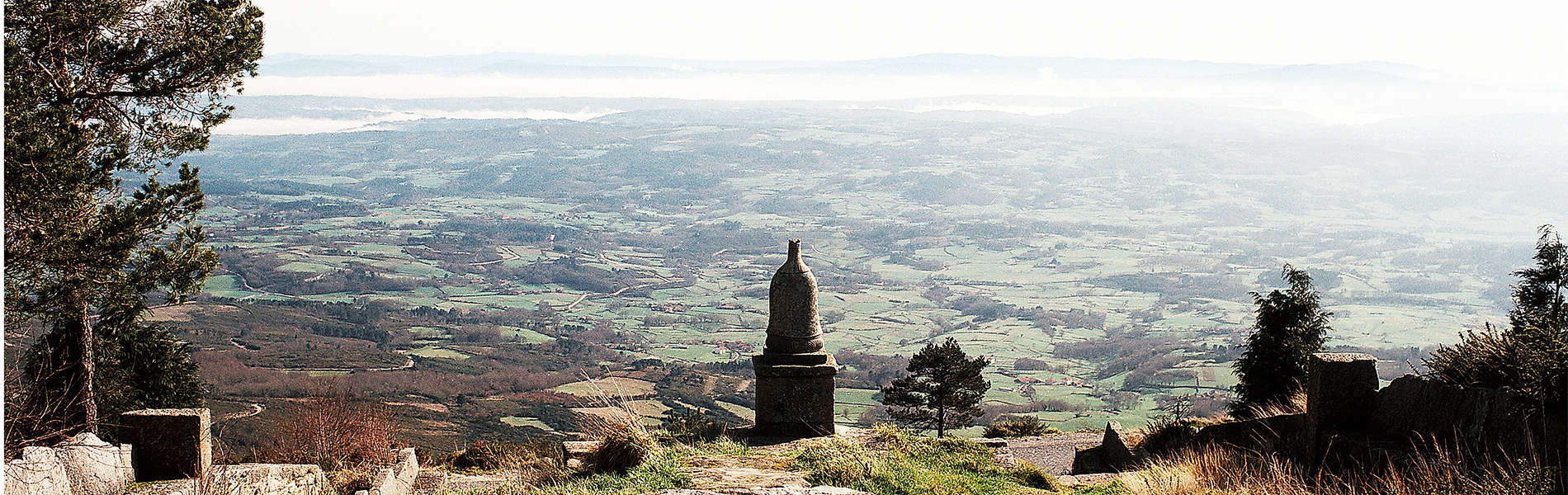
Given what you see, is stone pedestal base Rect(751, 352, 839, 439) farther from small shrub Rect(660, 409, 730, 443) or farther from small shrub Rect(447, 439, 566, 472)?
small shrub Rect(447, 439, 566, 472)

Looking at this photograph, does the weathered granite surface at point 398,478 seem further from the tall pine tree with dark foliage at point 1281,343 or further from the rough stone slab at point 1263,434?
the tall pine tree with dark foliage at point 1281,343

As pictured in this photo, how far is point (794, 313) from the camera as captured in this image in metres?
11.9

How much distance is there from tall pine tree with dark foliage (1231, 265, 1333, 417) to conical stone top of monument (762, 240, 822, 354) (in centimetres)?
992

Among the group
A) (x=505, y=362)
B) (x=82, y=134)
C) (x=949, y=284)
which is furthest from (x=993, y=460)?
(x=949, y=284)

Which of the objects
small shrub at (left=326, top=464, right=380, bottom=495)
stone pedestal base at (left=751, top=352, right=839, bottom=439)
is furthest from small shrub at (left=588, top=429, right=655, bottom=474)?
stone pedestal base at (left=751, top=352, right=839, bottom=439)

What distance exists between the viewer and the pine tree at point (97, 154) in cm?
1214

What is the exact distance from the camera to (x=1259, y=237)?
609ft

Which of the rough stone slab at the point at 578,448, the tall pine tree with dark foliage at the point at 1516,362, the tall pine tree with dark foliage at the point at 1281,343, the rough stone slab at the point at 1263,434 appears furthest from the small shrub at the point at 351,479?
the tall pine tree with dark foliage at the point at 1281,343

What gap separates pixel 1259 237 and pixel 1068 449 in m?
191

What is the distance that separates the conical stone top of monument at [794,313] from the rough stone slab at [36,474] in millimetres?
7093

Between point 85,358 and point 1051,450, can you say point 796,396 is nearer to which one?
point 1051,450

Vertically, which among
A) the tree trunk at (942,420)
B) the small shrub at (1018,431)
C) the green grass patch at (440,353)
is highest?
the small shrub at (1018,431)

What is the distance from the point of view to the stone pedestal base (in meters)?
11.7

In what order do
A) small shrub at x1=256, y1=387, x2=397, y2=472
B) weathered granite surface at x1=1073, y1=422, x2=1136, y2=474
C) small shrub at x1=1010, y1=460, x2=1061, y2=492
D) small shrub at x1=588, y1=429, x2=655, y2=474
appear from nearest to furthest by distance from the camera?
small shrub at x1=588, y1=429, x2=655, y2=474 < small shrub at x1=1010, y1=460, x2=1061, y2=492 < small shrub at x1=256, y1=387, x2=397, y2=472 < weathered granite surface at x1=1073, y1=422, x2=1136, y2=474
